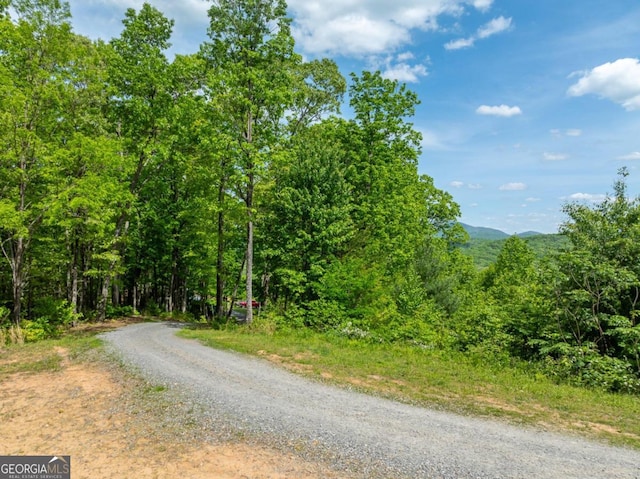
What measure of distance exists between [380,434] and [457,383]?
4424 mm

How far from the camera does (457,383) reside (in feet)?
32.2

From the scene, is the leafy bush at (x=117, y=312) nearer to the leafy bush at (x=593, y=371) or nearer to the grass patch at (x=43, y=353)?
the grass patch at (x=43, y=353)

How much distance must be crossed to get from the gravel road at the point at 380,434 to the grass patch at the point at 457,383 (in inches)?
29.9

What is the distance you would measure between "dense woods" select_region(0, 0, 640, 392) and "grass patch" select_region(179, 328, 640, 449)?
49.5 inches

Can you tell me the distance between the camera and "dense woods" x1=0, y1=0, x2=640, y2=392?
42.1 ft

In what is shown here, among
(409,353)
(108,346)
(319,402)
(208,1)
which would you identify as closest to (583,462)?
(319,402)

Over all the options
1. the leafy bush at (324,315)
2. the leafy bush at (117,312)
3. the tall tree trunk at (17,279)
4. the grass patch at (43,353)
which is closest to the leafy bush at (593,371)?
the leafy bush at (324,315)

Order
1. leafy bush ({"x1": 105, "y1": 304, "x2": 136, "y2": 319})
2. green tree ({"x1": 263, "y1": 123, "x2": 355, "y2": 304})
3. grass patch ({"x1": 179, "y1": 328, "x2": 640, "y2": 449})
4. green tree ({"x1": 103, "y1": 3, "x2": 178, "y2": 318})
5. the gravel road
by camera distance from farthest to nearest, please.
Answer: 1. leafy bush ({"x1": 105, "y1": 304, "x2": 136, "y2": 319})
2. green tree ({"x1": 103, "y1": 3, "x2": 178, "y2": 318})
3. green tree ({"x1": 263, "y1": 123, "x2": 355, "y2": 304})
4. grass patch ({"x1": 179, "y1": 328, "x2": 640, "y2": 449})
5. the gravel road

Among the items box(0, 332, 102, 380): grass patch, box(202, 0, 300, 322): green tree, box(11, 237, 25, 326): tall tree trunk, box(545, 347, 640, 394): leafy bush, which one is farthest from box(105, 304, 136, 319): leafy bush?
box(545, 347, 640, 394): leafy bush

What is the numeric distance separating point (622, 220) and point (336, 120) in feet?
53.3

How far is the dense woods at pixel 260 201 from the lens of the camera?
1284cm

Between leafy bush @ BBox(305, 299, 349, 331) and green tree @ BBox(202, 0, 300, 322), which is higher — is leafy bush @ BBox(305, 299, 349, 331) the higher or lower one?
the lower one

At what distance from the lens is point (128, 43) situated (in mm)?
19859

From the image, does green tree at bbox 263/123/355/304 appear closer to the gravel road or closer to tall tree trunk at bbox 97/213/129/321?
tall tree trunk at bbox 97/213/129/321
